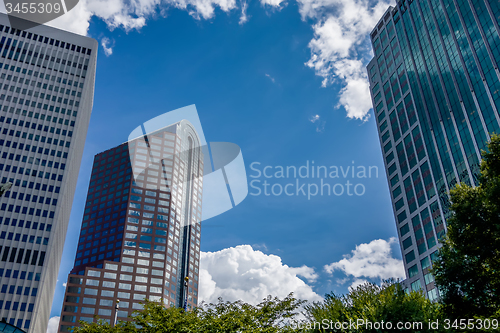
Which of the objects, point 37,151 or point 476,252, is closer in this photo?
point 476,252

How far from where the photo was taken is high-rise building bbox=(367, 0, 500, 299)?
71062 mm

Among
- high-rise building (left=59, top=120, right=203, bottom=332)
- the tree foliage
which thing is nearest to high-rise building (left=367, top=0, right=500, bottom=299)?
the tree foliage

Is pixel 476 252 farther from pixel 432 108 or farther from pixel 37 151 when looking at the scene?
pixel 37 151

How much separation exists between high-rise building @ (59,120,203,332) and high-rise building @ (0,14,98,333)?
73.4 ft

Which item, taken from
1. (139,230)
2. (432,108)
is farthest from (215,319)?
(139,230)

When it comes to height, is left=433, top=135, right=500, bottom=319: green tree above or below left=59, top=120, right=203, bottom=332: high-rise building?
below

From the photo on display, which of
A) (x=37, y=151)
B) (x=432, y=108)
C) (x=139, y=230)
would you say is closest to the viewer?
(x=432, y=108)

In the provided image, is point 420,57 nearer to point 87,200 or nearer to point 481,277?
point 481,277

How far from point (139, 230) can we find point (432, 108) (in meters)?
119

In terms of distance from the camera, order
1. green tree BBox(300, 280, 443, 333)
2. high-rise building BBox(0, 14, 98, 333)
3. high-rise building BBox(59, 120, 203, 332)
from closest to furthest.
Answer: green tree BBox(300, 280, 443, 333) → high-rise building BBox(0, 14, 98, 333) → high-rise building BBox(59, 120, 203, 332)

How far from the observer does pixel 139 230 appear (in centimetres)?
15775

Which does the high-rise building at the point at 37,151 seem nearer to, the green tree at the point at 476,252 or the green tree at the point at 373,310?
the green tree at the point at 373,310

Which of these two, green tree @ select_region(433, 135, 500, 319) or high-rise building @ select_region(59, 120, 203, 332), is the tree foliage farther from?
high-rise building @ select_region(59, 120, 203, 332)

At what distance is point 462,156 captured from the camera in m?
73.8
